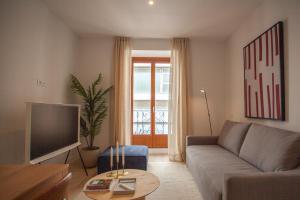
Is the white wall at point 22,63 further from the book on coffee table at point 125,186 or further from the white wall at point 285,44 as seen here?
the white wall at point 285,44

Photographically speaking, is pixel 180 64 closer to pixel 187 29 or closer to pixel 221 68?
pixel 187 29

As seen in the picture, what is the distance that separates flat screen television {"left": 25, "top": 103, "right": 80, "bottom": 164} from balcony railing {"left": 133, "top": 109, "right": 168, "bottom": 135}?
1.85 metres

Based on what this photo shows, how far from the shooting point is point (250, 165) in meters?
2.18

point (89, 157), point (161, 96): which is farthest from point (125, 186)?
point (161, 96)

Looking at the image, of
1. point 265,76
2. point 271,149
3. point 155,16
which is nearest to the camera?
point 271,149

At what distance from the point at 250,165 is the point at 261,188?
0.81 m

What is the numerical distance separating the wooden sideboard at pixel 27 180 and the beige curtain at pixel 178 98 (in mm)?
3091

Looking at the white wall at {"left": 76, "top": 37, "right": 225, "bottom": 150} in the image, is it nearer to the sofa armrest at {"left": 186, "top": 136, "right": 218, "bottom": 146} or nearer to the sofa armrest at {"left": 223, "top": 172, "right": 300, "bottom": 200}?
the sofa armrest at {"left": 186, "top": 136, "right": 218, "bottom": 146}

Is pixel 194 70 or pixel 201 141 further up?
pixel 194 70

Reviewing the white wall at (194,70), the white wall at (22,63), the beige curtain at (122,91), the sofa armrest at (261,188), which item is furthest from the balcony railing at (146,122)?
the sofa armrest at (261,188)

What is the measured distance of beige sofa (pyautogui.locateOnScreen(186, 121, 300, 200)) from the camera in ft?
4.73

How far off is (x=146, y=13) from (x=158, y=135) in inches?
115

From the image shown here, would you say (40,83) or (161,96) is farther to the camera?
(161,96)

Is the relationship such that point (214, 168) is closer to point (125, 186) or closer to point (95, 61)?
point (125, 186)
